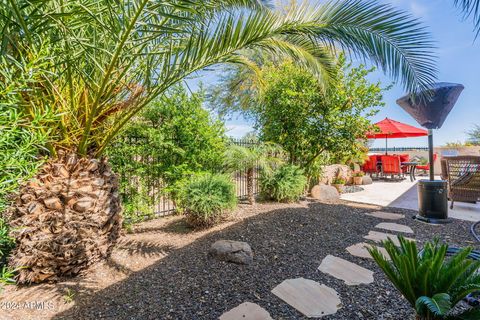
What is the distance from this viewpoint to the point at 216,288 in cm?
217

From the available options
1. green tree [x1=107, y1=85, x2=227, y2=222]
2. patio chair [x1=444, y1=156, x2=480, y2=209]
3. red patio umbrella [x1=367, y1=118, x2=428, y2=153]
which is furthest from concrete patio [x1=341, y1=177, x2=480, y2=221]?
green tree [x1=107, y1=85, x2=227, y2=222]

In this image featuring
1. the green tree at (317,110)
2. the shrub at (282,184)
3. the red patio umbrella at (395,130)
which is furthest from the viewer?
the red patio umbrella at (395,130)

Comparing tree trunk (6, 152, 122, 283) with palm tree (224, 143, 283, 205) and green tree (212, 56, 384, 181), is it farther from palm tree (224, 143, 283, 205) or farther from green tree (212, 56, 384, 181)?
green tree (212, 56, 384, 181)

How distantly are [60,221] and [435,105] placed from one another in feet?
18.6

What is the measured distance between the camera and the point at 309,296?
2.05m

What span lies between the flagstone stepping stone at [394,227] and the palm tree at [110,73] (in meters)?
2.24

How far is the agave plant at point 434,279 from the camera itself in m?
1.15

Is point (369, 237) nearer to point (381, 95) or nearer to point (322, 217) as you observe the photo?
point (322, 217)

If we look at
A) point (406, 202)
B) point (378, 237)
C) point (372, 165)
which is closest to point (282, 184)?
point (378, 237)

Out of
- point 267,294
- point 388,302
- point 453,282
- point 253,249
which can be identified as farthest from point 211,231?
point 453,282

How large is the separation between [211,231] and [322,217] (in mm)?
2006

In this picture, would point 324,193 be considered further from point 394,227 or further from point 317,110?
point 394,227

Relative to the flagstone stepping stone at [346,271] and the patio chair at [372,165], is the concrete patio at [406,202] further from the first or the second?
the flagstone stepping stone at [346,271]

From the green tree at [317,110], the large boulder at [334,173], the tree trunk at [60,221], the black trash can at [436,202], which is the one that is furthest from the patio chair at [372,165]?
the tree trunk at [60,221]
